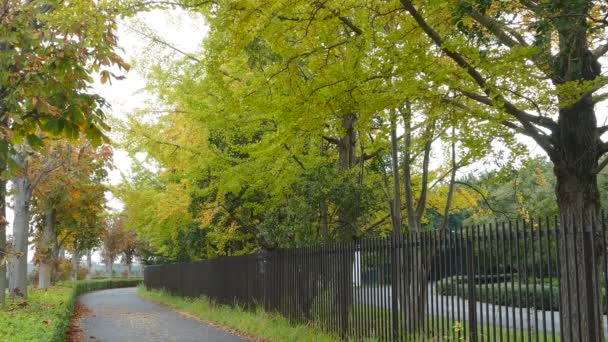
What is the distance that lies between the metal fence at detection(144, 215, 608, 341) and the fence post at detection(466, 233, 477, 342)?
0.04 feet

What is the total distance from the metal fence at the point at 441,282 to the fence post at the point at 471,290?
13mm

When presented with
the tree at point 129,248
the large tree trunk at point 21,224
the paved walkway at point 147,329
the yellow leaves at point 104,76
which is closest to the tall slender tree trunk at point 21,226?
the large tree trunk at point 21,224

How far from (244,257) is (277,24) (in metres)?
10.5

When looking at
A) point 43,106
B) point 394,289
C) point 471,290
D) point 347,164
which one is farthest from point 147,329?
point 43,106

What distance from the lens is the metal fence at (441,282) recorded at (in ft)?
20.6

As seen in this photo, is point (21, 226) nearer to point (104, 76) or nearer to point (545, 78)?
point (104, 76)

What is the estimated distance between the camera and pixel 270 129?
1551 cm

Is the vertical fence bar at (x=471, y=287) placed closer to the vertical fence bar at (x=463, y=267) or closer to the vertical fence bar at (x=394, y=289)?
the vertical fence bar at (x=463, y=267)

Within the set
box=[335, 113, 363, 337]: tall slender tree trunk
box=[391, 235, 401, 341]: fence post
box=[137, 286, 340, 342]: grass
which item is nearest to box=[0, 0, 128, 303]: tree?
box=[391, 235, 401, 341]: fence post

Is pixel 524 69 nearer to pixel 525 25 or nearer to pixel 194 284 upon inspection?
pixel 525 25

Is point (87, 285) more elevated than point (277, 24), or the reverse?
point (277, 24)

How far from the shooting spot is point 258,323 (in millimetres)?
14180

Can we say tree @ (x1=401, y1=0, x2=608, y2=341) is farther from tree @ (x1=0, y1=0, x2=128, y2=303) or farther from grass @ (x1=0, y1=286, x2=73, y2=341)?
grass @ (x1=0, y1=286, x2=73, y2=341)

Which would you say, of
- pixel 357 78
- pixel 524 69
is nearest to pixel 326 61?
pixel 357 78
